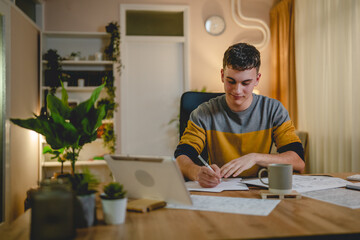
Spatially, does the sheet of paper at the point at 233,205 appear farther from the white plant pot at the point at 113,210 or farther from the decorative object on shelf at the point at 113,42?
the decorative object on shelf at the point at 113,42

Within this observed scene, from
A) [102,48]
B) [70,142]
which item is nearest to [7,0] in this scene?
[102,48]

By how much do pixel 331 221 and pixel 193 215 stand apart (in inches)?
13.1

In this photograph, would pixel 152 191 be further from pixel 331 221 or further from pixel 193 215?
pixel 331 221

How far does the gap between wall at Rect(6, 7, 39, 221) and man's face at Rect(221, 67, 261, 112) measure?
2290 millimetres

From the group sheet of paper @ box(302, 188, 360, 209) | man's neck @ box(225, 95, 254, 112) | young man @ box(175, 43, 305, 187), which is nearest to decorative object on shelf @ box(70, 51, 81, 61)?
young man @ box(175, 43, 305, 187)

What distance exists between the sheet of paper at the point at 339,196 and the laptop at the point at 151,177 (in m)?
0.44

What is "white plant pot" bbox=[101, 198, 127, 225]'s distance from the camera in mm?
791

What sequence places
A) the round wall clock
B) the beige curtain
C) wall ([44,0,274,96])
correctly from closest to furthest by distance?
the beige curtain → wall ([44,0,274,96]) → the round wall clock

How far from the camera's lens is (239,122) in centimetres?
178

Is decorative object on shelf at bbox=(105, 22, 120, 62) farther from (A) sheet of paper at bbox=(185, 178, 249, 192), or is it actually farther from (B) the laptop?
A: (B) the laptop

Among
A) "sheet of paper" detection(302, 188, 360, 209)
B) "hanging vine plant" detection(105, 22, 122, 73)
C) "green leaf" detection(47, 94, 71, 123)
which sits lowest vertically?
"sheet of paper" detection(302, 188, 360, 209)

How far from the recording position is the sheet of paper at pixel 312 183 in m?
1.20

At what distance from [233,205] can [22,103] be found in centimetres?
307

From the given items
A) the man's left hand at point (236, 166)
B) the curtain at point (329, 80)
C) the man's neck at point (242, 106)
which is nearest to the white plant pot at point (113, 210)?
the man's left hand at point (236, 166)
